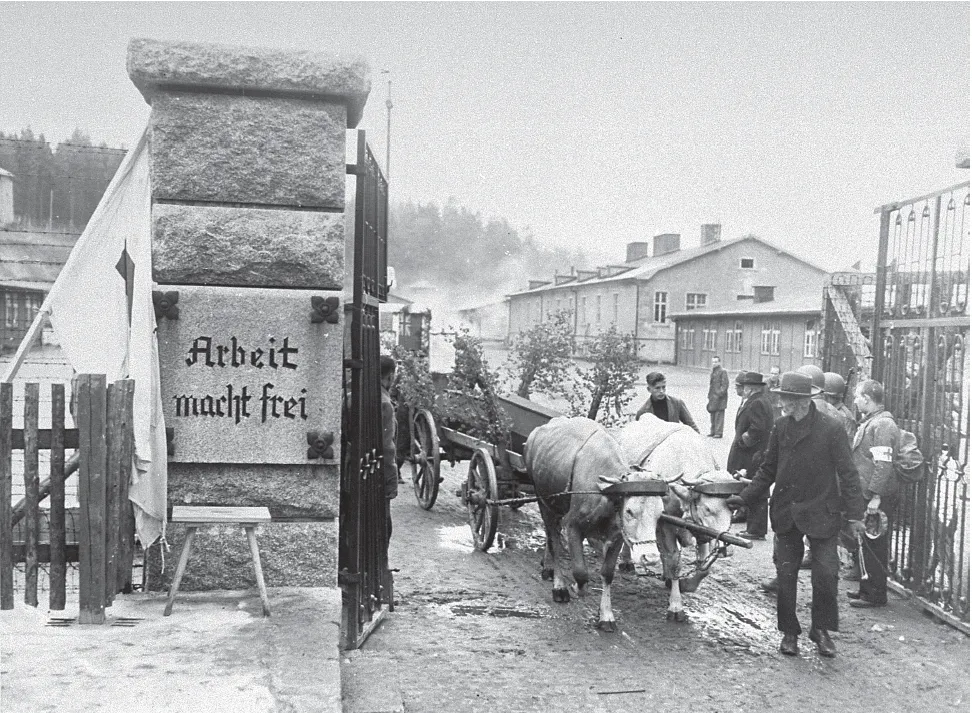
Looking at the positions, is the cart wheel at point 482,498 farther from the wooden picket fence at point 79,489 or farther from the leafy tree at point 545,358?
the wooden picket fence at point 79,489

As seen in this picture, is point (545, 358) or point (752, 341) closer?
point (545, 358)

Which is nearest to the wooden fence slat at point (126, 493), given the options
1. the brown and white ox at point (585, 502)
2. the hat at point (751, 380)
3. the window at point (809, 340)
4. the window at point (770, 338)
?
the brown and white ox at point (585, 502)

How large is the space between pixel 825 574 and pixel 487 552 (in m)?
3.86

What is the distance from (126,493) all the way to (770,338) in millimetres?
34695

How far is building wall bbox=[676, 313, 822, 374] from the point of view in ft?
113

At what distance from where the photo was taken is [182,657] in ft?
13.0

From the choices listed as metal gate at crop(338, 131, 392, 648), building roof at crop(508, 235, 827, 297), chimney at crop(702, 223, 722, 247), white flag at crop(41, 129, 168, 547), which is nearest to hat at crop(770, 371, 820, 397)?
metal gate at crop(338, 131, 392, 648)

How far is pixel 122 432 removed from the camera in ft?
15.1

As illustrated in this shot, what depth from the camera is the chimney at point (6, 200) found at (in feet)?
32.4

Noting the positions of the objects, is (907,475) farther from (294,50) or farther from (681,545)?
(294,50)

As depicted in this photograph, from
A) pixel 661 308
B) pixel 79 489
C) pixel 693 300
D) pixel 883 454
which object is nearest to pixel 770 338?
pixel 693 300

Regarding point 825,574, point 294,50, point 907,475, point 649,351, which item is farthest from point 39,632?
point 649,351

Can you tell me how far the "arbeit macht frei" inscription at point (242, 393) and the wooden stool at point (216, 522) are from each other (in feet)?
1.77

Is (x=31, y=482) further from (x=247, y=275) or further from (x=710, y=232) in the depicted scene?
(x=710, y=232)
